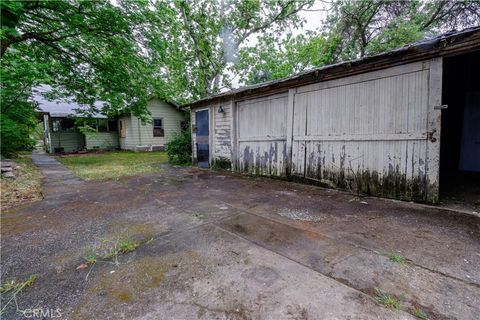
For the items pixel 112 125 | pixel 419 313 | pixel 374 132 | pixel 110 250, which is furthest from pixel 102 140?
pixel 419 313

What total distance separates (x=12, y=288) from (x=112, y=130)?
17669 millimetres

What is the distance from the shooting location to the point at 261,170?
6.30 meters

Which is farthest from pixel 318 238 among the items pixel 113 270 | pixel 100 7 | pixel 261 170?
pixel 100 7

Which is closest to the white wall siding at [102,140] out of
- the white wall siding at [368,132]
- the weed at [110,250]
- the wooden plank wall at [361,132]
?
the wooden plank wall at [361,132]

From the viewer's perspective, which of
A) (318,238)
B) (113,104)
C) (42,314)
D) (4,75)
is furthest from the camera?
(113,104)

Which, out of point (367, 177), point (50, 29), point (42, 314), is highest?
point (50, 29)

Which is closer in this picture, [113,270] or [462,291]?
[462,291]

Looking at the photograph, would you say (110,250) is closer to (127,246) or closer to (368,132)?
(127,246)

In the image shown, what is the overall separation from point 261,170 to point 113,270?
474cm

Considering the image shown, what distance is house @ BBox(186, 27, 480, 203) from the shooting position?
341 cm

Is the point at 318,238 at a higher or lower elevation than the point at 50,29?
lower

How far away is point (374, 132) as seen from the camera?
4016mm

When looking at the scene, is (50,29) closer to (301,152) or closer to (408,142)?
(301,152)

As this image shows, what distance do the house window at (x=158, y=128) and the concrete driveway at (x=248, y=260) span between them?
13.0 m
